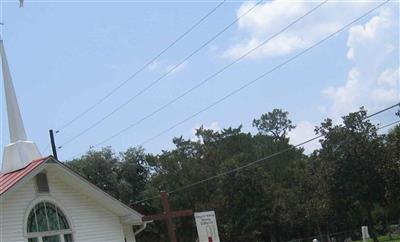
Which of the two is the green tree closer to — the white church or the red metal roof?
the white church

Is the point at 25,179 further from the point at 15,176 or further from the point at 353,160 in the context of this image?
the point at 353,160

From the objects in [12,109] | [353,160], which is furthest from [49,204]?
[353,160]

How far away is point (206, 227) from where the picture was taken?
53.8 ft

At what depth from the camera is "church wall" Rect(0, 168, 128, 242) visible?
1833cm

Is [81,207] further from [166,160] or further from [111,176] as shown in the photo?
[166,160]

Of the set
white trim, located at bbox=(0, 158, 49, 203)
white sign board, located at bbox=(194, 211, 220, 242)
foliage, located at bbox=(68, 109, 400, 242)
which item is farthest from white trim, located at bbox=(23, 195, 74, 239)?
foliage, located at bbox=(68, 109, 400, 242)

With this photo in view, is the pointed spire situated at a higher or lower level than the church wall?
higher

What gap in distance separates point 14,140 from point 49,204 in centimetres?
363

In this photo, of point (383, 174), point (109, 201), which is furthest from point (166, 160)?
point (109, 201)

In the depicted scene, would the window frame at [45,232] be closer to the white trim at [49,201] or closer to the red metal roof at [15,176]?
the white trim at [49,201]

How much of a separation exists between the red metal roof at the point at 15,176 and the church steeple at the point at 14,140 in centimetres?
98

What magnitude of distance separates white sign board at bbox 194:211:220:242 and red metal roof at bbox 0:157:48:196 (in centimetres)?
565

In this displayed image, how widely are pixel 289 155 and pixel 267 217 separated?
90.2 ft

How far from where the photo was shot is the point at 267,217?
192ft
